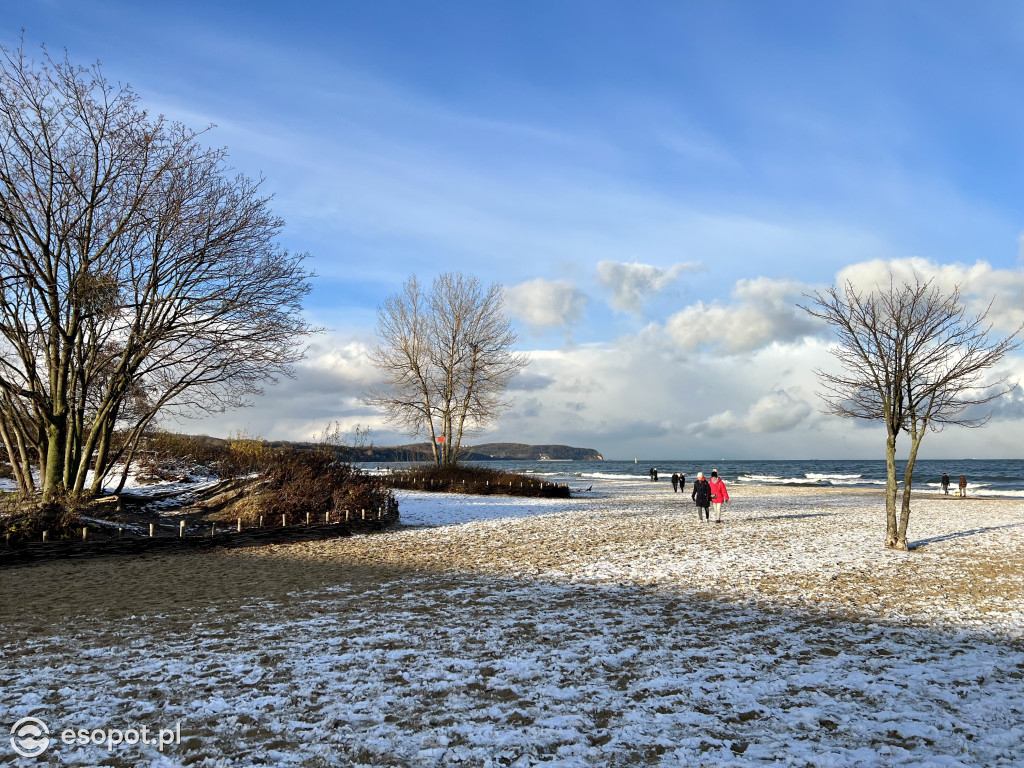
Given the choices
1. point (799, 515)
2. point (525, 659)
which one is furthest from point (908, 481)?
point (525, 659)

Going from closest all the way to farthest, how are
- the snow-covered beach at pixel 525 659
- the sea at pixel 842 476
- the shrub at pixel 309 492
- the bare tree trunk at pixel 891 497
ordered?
the snow-covered beach at pixel 525 659, the bare tree trunk at pixel 891 497, the shrub at pixel 309 492, the sea at pixel 842 476

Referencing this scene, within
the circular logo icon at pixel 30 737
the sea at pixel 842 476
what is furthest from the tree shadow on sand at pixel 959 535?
the sea at pixel 842 476

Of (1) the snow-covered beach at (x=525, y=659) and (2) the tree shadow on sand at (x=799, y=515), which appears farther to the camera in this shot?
(2) the tree shadow on sand at (x=799, y=515)

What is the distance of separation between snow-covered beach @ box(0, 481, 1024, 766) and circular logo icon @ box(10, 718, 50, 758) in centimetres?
8

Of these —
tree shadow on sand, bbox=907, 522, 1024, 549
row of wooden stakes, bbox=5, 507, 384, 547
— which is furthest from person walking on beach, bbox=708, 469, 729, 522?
row of wooden stakes, bbox=5, 507, 384, 547

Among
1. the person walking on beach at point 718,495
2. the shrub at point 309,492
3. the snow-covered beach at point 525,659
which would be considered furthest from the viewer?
the person walking on beach at point 718,495

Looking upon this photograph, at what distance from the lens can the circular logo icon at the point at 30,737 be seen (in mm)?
3787

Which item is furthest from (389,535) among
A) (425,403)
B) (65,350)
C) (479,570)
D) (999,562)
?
(425,403)

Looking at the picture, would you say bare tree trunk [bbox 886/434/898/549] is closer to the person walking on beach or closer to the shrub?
the person walking on beach

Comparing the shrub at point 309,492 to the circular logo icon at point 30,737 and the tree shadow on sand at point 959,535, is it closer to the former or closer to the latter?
the circular logo icon at point 30,737

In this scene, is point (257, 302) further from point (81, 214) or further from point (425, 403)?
point (425, 403)

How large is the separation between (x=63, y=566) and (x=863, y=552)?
14.5 m

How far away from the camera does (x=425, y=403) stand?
35.5 m

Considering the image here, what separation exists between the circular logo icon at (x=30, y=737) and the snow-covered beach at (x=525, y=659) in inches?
3.0
